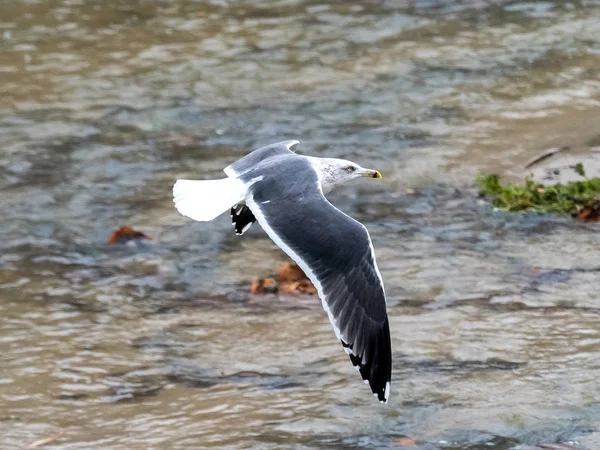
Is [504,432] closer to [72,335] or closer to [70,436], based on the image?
[70,436]

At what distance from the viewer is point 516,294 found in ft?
19.2

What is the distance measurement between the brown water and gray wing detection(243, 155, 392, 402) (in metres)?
0.51

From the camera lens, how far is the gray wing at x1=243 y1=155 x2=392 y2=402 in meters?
4.34

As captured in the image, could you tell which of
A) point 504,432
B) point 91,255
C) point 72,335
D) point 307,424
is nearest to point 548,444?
point 504,432

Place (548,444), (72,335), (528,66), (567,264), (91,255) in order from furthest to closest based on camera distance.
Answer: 1. (528,66)
2. (91,255)
3. (567,264)
4. (72,335)
5. (548,444)

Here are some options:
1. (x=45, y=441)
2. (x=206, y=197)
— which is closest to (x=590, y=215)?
(x=206, y=197)

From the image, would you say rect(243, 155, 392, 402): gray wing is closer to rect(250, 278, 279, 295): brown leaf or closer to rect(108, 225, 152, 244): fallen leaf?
rect(250, 278, 279, 295): brown leaf

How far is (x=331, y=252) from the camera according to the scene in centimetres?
440

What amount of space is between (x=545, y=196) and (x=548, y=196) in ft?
0.06

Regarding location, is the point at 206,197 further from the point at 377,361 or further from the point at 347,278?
the point at 377,361

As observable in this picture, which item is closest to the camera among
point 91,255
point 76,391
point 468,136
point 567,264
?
point 76,391

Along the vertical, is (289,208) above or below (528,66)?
above

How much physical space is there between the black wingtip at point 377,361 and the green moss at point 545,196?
8.76ft

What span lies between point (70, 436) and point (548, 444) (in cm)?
191
